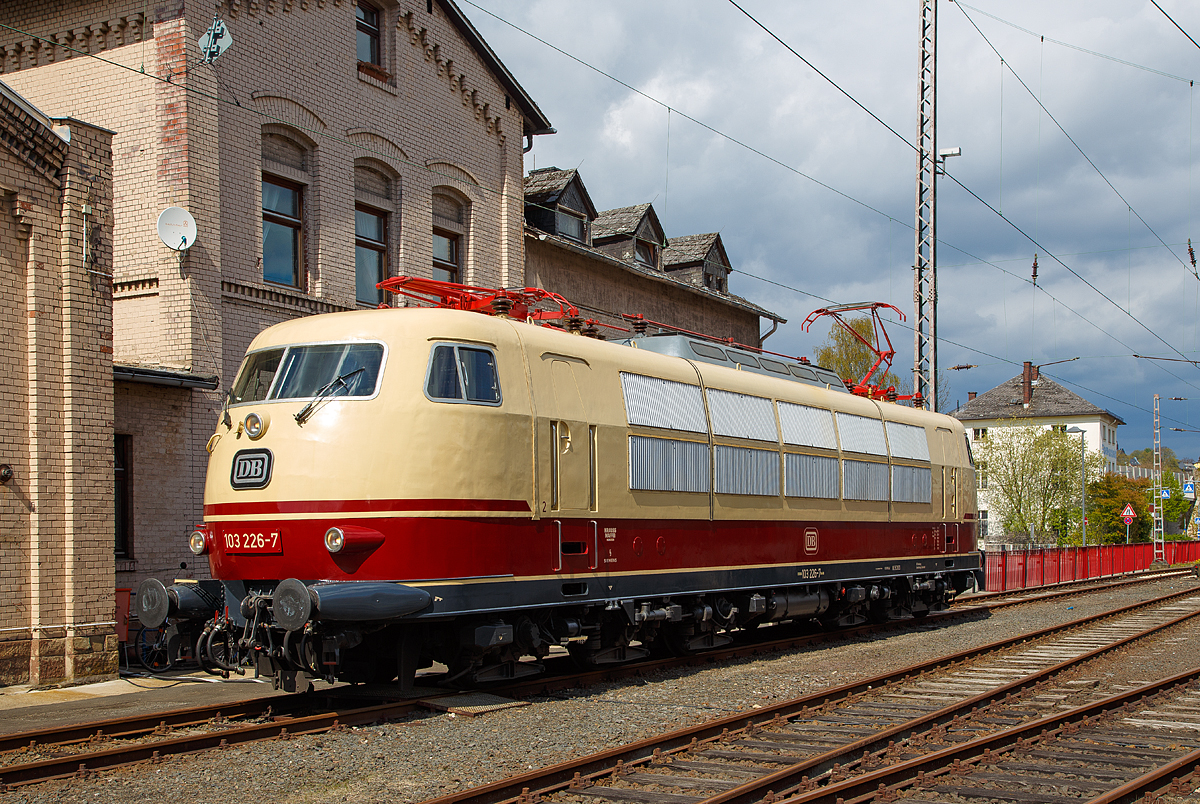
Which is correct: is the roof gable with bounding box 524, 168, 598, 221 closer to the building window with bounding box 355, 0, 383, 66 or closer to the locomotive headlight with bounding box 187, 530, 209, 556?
the building window with bounding box 355, 0, 383, 66

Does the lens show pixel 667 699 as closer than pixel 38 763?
No

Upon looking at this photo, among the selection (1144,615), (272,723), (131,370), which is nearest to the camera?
(272,723)

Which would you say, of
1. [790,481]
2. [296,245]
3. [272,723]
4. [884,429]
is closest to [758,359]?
[790,481]

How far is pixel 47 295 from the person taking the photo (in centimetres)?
1238

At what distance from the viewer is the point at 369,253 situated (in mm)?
18156

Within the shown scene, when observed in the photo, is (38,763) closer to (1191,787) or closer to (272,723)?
(272,723)

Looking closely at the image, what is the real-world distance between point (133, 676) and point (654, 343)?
7.11m

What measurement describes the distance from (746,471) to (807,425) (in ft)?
6.20

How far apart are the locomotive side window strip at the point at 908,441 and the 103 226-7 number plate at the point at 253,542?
10463 millimetres

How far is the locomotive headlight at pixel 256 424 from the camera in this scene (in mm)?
9617

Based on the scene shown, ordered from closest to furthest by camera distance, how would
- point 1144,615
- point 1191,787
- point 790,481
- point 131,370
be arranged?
point 1191,787, point 131,370, point 790,481, point 1144,615

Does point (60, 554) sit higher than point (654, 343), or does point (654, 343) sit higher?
point (654, 343)

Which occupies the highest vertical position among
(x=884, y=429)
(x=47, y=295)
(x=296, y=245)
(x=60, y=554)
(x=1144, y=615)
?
(x=296, y=245)

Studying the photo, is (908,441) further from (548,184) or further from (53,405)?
(53,405)
